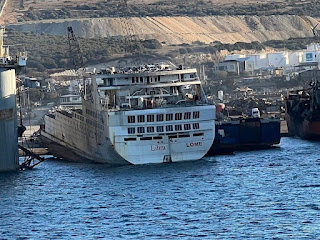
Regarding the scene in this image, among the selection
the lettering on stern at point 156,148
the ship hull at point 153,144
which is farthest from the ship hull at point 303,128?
the lettering on stern at point 156,148

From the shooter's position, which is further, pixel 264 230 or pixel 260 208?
pixel 260 208

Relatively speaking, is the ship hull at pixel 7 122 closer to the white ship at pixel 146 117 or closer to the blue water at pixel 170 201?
the blue water at pixel 170 201

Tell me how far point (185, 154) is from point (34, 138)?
29.5 m

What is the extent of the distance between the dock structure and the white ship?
19.0 feet

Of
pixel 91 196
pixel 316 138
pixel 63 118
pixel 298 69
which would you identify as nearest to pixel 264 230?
pixel 91 196

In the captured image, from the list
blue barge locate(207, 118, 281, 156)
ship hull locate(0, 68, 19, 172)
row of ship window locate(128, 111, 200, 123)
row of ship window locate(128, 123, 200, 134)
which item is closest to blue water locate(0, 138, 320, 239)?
ship hull locate(0, 68, 19, 172)

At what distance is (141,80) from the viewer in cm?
8938

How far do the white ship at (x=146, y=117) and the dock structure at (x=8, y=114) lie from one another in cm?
579

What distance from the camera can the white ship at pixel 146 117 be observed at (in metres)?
85.0

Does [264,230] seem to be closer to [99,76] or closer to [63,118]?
[99,76]

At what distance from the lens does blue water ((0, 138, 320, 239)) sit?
60156mm

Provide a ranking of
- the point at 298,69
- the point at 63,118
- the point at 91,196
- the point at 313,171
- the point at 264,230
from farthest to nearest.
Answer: the point at 298,69 < the point at 63,118 < the point at 313,171 < the point at 91,196 < the point at 264,230

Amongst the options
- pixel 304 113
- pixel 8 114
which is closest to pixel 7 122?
pixel 8 114

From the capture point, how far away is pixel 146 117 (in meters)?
84.9
